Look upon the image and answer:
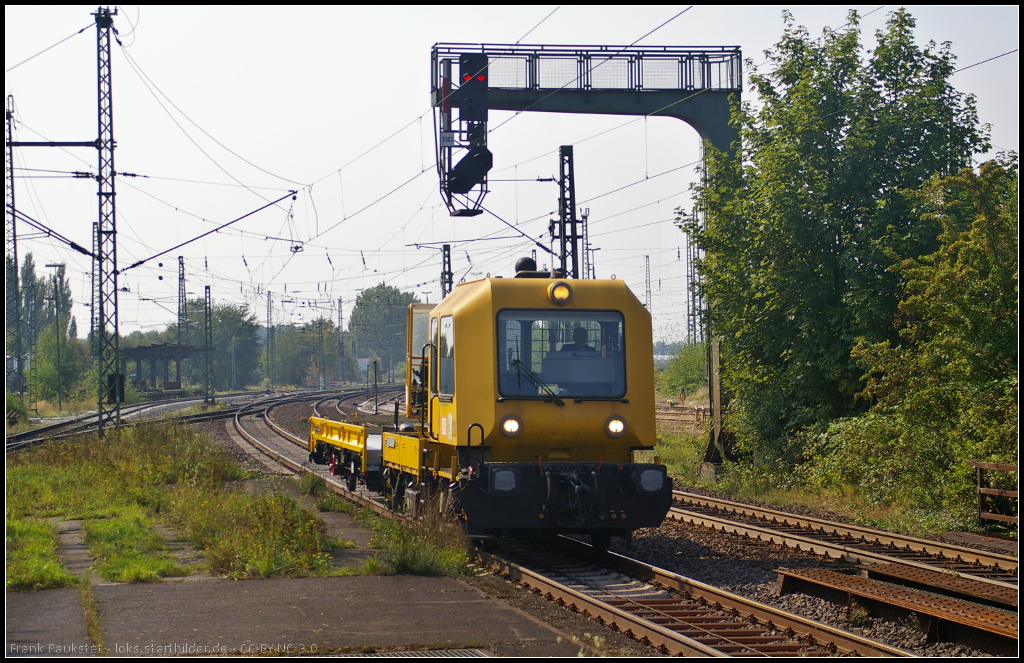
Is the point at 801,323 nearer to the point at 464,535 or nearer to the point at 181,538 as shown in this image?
the point at 464,535

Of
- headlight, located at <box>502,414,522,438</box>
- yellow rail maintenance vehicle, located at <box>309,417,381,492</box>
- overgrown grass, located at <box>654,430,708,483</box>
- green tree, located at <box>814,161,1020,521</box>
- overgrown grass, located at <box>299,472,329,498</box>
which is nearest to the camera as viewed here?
headlight, located at <box>502,414,522,438</box>

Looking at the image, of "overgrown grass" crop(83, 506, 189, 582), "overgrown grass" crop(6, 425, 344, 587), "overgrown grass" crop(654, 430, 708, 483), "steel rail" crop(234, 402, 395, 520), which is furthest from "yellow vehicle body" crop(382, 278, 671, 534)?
"overgrown grass" crop(654, 430, 708, 483)

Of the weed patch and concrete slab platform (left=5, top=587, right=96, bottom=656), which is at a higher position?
concrete slab platform (left=5, top=587, right=96, bottom=656)

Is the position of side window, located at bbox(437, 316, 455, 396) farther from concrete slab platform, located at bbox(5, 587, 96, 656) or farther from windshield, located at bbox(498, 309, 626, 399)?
concrete slab platform, located at bbox(5, 587, 96, 656)

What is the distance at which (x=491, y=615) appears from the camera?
25.1ft

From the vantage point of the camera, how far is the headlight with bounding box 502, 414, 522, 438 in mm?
10250

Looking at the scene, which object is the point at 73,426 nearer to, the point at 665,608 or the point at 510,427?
the point at 510,427

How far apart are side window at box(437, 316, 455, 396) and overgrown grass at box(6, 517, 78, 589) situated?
4325 millimetres

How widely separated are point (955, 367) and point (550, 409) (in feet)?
21.7

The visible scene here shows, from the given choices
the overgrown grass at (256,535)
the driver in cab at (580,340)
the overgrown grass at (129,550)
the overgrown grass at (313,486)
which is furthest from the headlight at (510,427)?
the overgrown grass at (313,486)

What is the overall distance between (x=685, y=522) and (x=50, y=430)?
25769 millimetres

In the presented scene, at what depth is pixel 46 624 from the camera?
23.4 feet

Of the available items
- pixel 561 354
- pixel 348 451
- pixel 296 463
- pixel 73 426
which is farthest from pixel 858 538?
pixel 73 426

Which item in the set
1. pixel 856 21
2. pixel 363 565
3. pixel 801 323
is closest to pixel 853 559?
pixel 363 565
